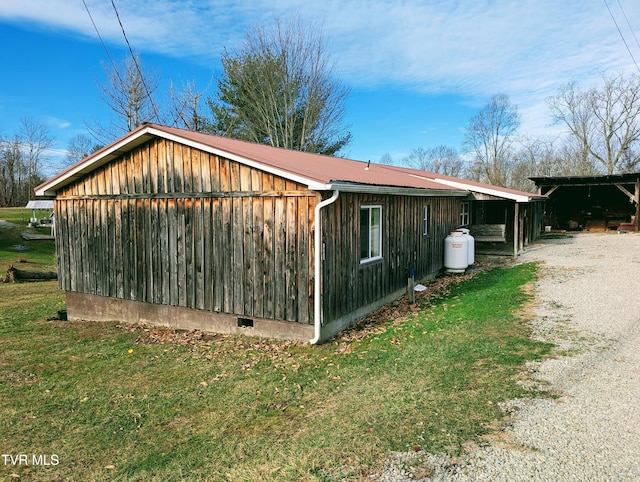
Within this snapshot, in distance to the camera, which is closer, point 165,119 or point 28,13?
point 28,13

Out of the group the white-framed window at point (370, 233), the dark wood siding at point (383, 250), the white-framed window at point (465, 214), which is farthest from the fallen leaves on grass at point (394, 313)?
the white-framed window at point (465, 214)

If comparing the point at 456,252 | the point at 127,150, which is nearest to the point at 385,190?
the point at 127,150

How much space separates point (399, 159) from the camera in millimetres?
53656

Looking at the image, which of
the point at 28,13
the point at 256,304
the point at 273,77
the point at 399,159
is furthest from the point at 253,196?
the point at 399,159

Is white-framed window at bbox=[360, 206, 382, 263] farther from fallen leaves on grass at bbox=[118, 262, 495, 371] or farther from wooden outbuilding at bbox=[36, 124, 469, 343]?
fallen leaves on grass at bbox=[118, 262, 495, 371]

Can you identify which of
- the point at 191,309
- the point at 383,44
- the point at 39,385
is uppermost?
the point at 383,44

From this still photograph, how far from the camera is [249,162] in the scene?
23.4ft

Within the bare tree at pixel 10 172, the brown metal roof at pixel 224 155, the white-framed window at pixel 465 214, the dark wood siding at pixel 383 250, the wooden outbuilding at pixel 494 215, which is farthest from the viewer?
the bare tree at pixel 10 172

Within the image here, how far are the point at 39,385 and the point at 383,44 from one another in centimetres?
1942

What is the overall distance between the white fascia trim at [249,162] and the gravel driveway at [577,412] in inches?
158

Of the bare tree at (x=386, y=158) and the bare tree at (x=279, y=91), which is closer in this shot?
the bare tree at (x=279, y=91)

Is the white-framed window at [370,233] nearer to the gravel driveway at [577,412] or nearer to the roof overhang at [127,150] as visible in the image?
the roof overhang at [127,150]

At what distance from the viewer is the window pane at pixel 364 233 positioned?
831 cm

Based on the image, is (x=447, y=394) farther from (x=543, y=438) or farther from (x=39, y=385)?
(x=39, y=385)
